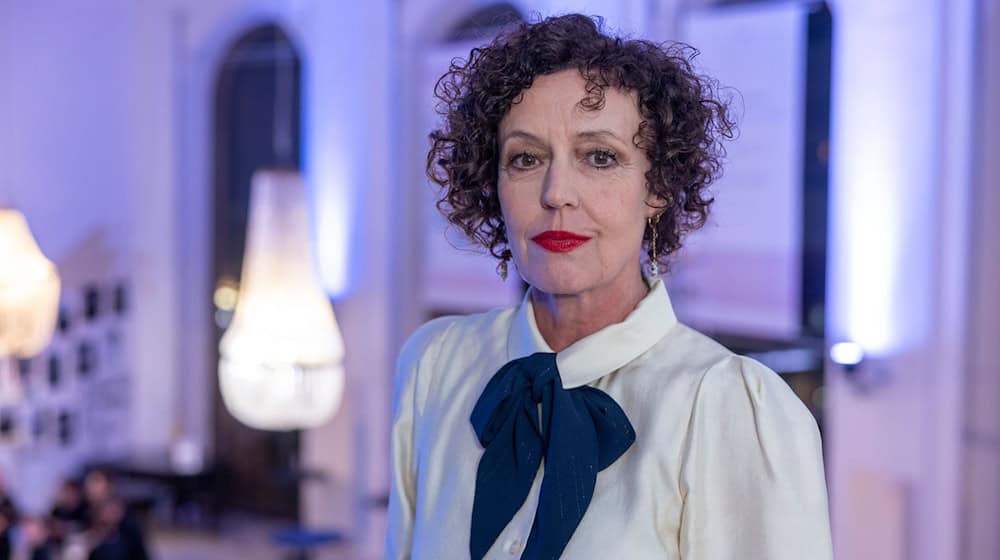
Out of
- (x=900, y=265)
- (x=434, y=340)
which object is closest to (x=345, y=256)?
(x=900, y=265)

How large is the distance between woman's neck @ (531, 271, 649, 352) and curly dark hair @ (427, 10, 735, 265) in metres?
0.11

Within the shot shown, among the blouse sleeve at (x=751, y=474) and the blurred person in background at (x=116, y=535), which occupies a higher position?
the blouse sleeve at (x=751, y=474)

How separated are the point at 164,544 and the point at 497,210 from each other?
7563 mm

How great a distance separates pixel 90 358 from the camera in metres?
9.65

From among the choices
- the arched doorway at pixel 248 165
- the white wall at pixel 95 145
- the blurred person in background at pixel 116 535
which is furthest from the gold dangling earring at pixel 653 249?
the white wall at pixel 95 145

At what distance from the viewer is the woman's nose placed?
5.09ft

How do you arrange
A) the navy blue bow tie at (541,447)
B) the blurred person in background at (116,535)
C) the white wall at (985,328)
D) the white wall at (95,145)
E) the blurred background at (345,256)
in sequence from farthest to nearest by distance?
the white wall at (95,145), the blurred person in background at (116,535), the blurred background at (345,256), the white wall at (985,328), the navy blue bow tie at (541,447)

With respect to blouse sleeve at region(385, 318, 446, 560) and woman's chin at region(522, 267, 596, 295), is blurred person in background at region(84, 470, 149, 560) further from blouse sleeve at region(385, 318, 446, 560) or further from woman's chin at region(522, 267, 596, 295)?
woman's chin at region(522, 267, 596, 295)

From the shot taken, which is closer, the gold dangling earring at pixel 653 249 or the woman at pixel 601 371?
the woman at pixel 601 371

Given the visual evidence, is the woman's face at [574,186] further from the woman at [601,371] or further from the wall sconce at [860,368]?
the wall sconce at [860,368]

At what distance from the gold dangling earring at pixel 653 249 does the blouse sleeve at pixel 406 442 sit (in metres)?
0.33

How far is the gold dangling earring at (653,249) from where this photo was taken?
1692 millimetres

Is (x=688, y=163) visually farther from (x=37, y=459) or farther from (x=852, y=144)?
(x=37, y=459)

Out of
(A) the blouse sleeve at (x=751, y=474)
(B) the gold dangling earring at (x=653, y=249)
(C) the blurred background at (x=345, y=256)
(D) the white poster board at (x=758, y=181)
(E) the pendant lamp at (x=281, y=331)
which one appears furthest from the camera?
(E) the pendant lamp at (x=281, y=331)
